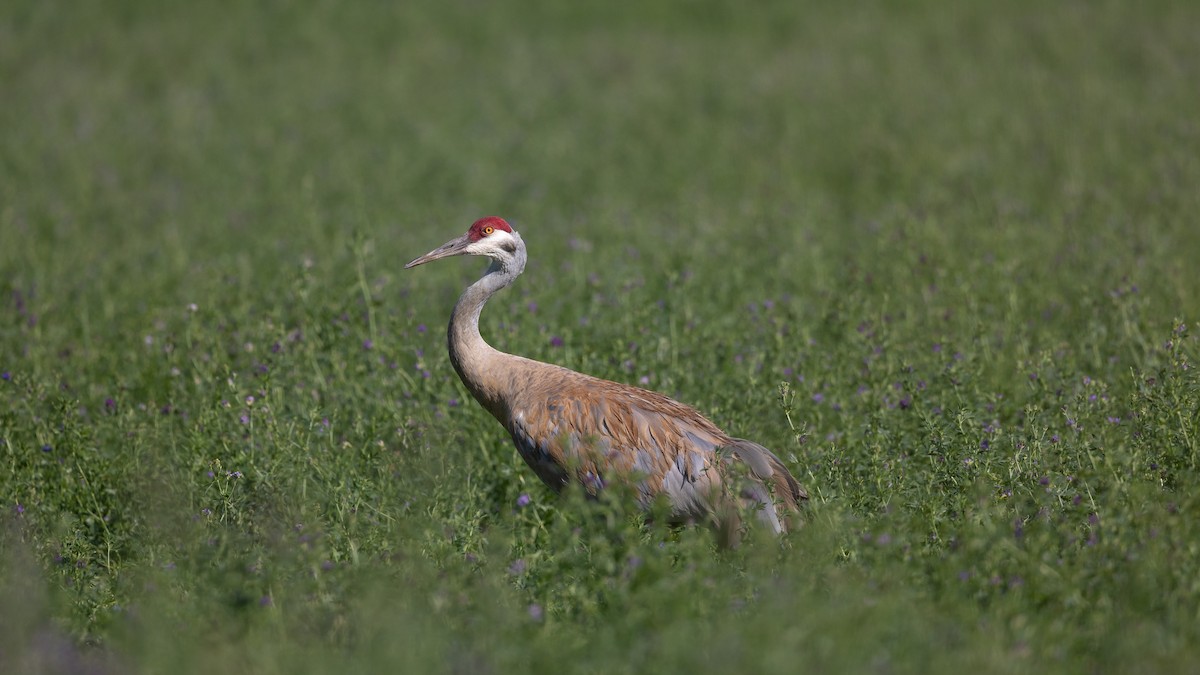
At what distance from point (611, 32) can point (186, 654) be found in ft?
48.4

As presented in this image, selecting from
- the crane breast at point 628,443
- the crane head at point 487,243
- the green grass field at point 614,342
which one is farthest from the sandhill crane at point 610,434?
the green grass field at point 614,342

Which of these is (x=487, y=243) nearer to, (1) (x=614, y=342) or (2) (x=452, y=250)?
(2) (x=452, y=250)

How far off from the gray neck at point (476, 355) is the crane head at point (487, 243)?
0.44 feet

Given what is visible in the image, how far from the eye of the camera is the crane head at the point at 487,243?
6.07 m

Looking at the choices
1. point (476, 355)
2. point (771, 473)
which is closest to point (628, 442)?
point (771, 473)

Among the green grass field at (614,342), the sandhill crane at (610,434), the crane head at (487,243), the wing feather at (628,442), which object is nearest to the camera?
the green grass field at (614,342)

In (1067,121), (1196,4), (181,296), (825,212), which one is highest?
(1196,4)

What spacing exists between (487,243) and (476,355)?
0.60 metres

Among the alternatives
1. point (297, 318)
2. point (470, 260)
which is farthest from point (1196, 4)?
point (297, 318)

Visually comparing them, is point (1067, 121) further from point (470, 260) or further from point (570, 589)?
point (570, 589)

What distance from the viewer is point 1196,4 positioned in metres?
15.6

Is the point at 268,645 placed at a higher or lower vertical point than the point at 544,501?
higher

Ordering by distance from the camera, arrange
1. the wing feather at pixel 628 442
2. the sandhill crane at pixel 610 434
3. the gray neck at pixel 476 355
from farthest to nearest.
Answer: the gray neck at pixel 476 355 → the wing feather at pixel 628 442 → the sandhill crane at pixel 610 434

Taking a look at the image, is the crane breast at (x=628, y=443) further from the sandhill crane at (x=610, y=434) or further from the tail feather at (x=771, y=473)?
the tail feather at (x=771, y=473)
